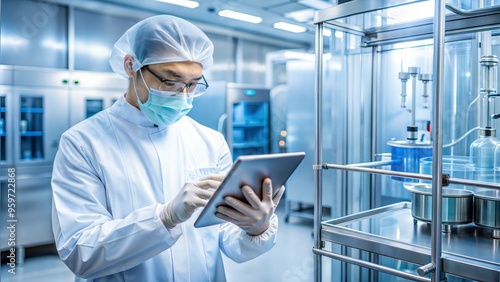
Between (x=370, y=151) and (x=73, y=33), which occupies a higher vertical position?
(x=73, y=33)

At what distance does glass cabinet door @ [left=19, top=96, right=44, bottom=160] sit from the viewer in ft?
10.7

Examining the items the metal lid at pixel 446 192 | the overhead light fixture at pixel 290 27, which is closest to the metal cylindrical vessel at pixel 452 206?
the metal lid at pixel 446 192

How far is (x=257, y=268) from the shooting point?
299cm

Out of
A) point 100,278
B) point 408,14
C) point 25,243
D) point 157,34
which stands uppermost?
point 408,14

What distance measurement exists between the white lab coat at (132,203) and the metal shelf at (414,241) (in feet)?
0.84

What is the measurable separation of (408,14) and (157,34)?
96 centimetres

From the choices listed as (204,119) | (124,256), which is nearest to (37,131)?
(204,119)

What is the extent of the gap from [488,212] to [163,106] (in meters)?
1.00

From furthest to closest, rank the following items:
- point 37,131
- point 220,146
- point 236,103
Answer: point 236,103 → point 37,131 → point 220,146

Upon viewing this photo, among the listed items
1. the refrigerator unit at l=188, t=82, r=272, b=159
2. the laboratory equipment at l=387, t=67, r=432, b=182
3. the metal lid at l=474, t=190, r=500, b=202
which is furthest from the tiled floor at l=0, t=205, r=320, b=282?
the metal lid at l=474, t=190, r=500, b=202

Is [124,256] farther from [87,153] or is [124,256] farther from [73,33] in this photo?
[73,33]

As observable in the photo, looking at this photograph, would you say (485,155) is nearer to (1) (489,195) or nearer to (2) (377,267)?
(1) (489,195)

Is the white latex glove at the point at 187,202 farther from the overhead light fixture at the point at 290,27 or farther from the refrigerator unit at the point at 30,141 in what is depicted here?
the overhead light fixture at the point at 290,27

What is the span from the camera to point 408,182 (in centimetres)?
157
